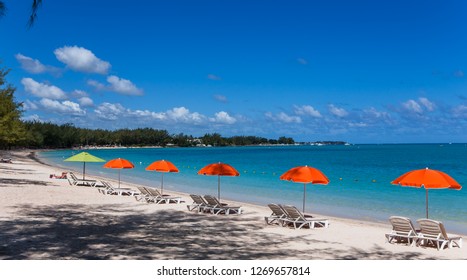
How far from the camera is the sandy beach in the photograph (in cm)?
797

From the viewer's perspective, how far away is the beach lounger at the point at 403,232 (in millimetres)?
9867

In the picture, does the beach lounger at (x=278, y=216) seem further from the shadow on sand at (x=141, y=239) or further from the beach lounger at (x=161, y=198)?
the beach lounger at (x=161, y=198)

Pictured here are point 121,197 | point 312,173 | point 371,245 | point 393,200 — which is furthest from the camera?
point 393,200

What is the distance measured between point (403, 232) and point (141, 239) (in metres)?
5.85

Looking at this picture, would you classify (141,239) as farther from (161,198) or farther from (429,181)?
(161,198)

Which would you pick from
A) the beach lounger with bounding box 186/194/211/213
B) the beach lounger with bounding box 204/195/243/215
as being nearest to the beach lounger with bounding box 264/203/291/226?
the beach lounger with bounding box 204/195/243/215

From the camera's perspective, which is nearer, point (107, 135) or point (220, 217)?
point (220, 217)

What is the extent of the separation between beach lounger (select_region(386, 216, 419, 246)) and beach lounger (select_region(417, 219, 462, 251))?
17 centimetres

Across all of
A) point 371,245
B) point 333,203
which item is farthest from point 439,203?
point 371,245

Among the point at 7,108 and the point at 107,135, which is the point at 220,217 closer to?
the point at 7,108

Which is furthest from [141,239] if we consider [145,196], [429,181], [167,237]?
[145,196]

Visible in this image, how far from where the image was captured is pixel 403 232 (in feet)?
33.1

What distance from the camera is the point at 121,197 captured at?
1833 cm
